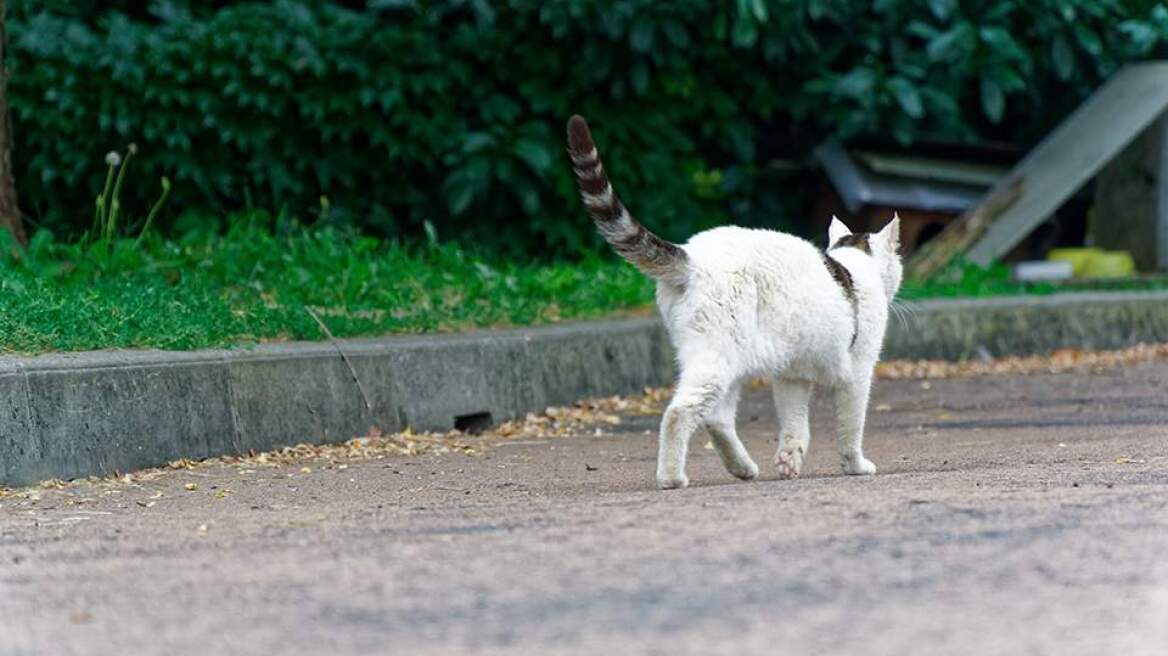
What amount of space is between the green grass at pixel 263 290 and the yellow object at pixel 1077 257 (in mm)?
3866

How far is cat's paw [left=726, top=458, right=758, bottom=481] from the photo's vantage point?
6602mm

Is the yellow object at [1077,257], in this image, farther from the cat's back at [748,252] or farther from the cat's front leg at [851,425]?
the cat's back at [748,252]

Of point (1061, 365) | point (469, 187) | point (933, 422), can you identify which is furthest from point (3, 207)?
point (1061, 365)

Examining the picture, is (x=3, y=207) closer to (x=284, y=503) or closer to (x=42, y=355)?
(x=42, y=355)

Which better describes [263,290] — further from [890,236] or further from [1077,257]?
[1077,257]

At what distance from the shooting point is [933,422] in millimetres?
9016

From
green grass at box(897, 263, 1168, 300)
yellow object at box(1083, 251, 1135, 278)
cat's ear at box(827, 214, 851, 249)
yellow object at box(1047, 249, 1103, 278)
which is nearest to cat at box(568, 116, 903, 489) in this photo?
cat's ear at box(827, 214, 851, 249)

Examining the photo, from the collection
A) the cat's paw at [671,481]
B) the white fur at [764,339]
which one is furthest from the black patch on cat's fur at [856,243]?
the cat's paw at [671,481]

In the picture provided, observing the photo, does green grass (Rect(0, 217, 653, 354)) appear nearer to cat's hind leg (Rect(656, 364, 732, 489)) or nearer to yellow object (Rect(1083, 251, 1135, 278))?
cat's hind leg (Rect(656, 364, 732, 489))

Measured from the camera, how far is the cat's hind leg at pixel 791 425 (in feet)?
22.0

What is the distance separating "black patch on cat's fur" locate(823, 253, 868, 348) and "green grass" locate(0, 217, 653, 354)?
2.69 meters

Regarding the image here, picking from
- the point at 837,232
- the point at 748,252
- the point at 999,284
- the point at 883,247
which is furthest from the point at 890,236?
the point at 999,284

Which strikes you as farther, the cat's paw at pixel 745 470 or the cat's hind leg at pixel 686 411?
the cat's paw at pixel 745 470

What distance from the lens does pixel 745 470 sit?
21.7 ft
